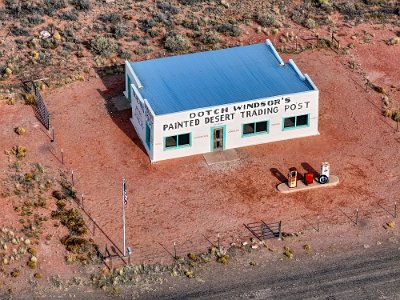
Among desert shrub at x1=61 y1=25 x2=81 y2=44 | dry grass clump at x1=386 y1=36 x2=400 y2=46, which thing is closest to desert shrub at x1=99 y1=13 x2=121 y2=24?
desert shrub at x1=61 y1=25 x2=81 y2=44

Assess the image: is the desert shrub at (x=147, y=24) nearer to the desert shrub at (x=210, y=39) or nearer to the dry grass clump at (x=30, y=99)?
the desert shrub at (x=210, y=39)

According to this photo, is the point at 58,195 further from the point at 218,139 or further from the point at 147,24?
the point at 147,24

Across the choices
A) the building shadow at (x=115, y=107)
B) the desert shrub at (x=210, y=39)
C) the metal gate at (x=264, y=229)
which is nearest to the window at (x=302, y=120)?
the metal gate at (x=264, y=229)

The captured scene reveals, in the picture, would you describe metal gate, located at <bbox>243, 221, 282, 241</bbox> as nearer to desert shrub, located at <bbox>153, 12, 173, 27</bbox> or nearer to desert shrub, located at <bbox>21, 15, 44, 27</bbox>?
desert shrub, located at <bbox>153, 12, 173, 27</bbox>

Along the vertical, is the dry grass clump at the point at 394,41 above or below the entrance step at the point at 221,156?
above

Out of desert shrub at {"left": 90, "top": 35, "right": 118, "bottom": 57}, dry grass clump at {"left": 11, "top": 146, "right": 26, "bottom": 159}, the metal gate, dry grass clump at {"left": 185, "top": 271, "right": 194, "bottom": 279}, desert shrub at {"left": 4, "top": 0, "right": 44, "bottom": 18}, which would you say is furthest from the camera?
desert shrub at {"left": 4, "top": 0, "right": 44, "bottom": 18}

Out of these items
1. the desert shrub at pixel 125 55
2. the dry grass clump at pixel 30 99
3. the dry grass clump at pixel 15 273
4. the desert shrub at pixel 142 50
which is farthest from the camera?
the desert shrub at pixel 142 50

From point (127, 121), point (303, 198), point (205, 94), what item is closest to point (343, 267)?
point (303, 198)
